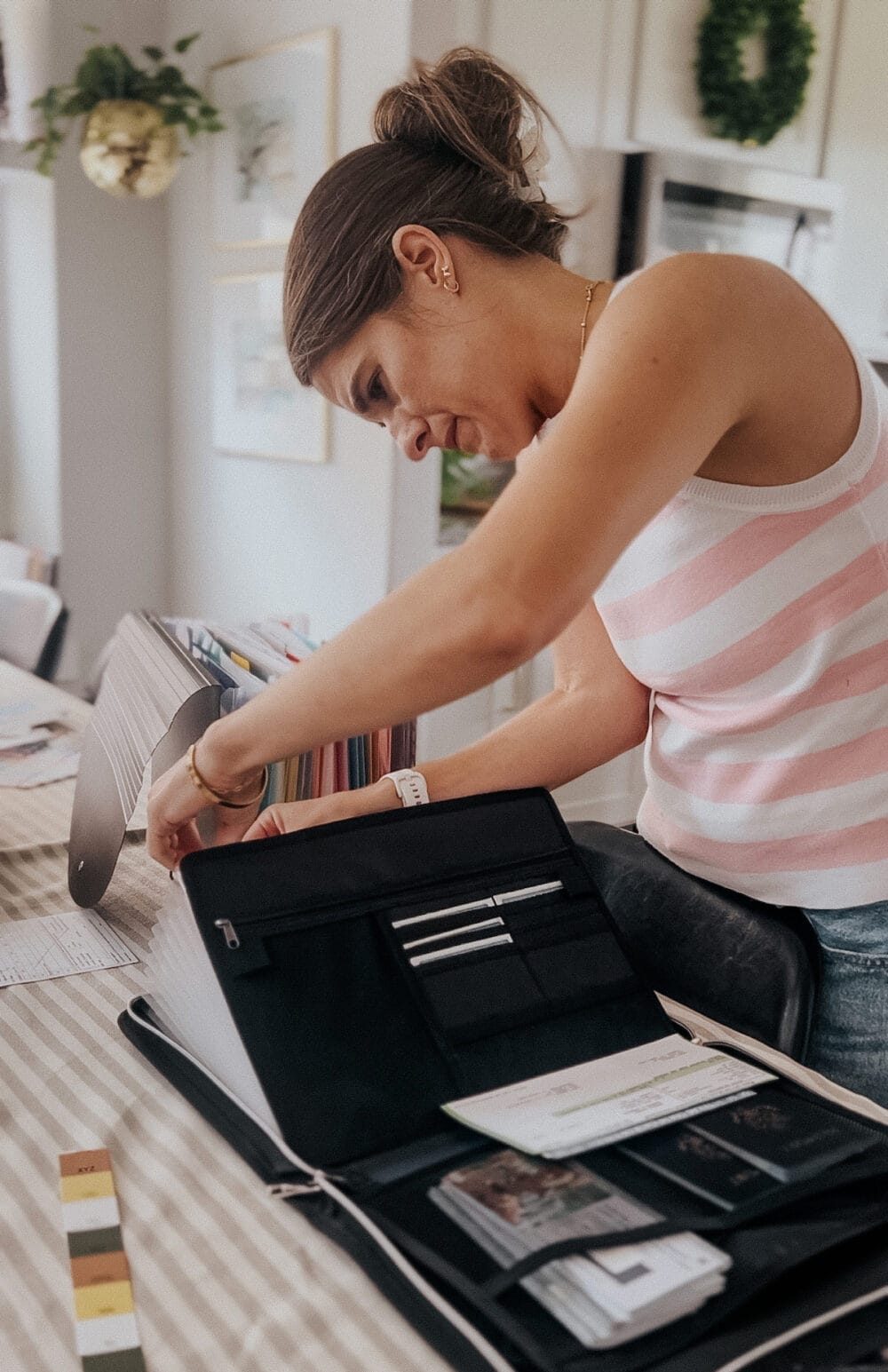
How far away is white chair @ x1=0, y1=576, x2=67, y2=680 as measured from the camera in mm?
2643

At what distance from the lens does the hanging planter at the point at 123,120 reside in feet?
10.6

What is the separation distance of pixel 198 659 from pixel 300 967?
16.1 inches

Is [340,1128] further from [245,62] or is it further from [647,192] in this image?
[245,62]

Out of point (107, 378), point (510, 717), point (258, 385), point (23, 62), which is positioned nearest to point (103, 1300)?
point (510, 717)

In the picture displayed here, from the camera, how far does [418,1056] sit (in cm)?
74

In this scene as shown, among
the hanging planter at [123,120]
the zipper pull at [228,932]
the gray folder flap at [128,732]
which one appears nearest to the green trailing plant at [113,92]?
the hanging planter at [123,120]

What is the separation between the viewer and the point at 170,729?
1.04 metres

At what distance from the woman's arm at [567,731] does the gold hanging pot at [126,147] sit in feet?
8.68

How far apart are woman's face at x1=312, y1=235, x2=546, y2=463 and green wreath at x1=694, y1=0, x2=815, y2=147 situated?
9.07ft

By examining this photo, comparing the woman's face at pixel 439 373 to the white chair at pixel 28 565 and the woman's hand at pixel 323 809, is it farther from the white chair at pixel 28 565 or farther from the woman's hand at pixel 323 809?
the white chair at pixel 28 565

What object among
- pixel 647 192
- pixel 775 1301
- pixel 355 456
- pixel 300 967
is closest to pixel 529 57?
pixel 647 192

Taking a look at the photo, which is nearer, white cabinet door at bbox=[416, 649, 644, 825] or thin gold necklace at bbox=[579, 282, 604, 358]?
thin gold necklace at bbox=[579, 282, 604, 358]

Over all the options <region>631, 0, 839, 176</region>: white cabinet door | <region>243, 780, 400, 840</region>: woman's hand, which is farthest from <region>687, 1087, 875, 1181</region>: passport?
<region>631, 0, 839, 176</region>: white cabinet door

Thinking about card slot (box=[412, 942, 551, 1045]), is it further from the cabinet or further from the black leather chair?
the cabinet
